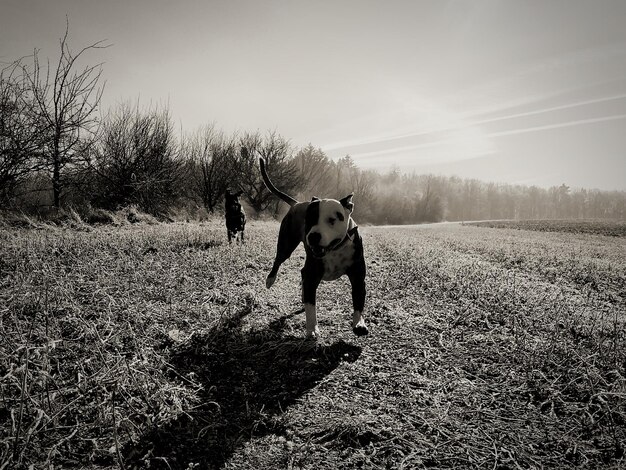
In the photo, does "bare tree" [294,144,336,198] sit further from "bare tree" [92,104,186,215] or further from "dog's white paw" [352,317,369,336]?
"dog's white paw" [352,317,369,336]

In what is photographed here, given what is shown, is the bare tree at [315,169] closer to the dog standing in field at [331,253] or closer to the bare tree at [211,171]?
the bare tree at [211,171]

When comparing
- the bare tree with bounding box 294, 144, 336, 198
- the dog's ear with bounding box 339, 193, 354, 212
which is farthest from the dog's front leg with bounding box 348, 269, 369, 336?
the bare tree with bounding box 294, 144, 336, 198

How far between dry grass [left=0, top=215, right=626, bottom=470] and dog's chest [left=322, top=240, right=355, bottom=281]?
64 centimetres

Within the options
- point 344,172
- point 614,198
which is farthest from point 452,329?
point 614,198

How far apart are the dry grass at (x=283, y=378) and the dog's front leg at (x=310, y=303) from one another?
0.17 metres

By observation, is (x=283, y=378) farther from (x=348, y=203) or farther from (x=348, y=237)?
(x=348, y=203)

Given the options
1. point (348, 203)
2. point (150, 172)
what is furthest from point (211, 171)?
point (348, 203)

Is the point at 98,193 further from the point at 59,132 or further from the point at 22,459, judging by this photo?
the point at 22,459

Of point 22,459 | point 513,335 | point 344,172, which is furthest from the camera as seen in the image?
point 344,172

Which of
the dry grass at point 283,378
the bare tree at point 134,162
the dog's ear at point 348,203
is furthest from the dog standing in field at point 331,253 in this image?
the bare tree at point 134,162

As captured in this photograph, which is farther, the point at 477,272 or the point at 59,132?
the point at 59,132

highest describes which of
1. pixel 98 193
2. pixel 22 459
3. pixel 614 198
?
pixel 614 198

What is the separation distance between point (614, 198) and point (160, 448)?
156526 mm

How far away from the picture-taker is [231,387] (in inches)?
89.5
